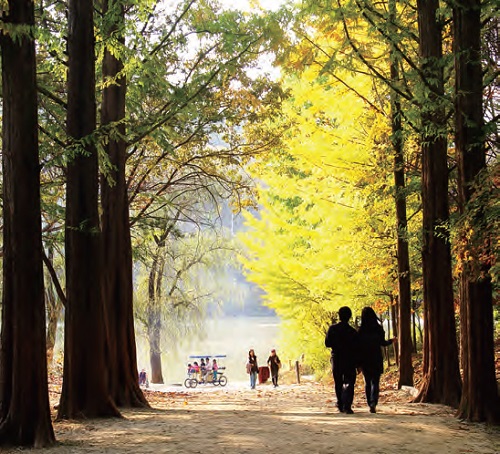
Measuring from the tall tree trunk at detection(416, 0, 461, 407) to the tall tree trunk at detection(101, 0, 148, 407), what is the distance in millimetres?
5094

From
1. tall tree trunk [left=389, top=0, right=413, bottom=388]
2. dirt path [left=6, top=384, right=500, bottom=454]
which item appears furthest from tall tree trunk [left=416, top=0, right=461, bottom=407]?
tall tree trunk [left=389, top=0, right=413, bottom=388]

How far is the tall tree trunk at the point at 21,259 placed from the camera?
22.9ft

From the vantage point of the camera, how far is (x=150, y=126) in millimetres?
12461

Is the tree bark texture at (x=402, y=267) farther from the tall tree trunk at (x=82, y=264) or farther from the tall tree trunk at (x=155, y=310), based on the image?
the tall tree trunk at (x=155, y=310)

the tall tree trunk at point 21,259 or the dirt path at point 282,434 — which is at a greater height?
the tall tree trunk at point 21,259

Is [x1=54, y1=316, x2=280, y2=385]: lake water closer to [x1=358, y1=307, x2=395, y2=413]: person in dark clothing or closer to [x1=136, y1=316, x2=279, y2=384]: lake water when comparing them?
[x1=136, y1=316, x2=279, y2=384]: lake water

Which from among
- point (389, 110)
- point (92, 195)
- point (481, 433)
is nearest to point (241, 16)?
point (389, 110)

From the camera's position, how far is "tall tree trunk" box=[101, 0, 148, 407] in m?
11.5

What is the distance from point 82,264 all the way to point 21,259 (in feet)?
7.58

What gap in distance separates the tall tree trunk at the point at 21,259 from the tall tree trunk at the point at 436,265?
20.1 ft

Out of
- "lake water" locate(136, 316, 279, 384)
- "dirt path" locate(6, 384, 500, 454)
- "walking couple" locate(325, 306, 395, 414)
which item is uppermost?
"walking couple" locate(325, 306, 395, 414)

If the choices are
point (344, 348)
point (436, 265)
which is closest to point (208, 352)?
point (436, 265)

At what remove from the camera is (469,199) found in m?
8.10

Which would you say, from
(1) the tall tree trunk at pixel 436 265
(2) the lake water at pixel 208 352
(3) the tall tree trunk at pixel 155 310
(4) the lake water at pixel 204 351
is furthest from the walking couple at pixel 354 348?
(2) the lake water at pixel 208 352
